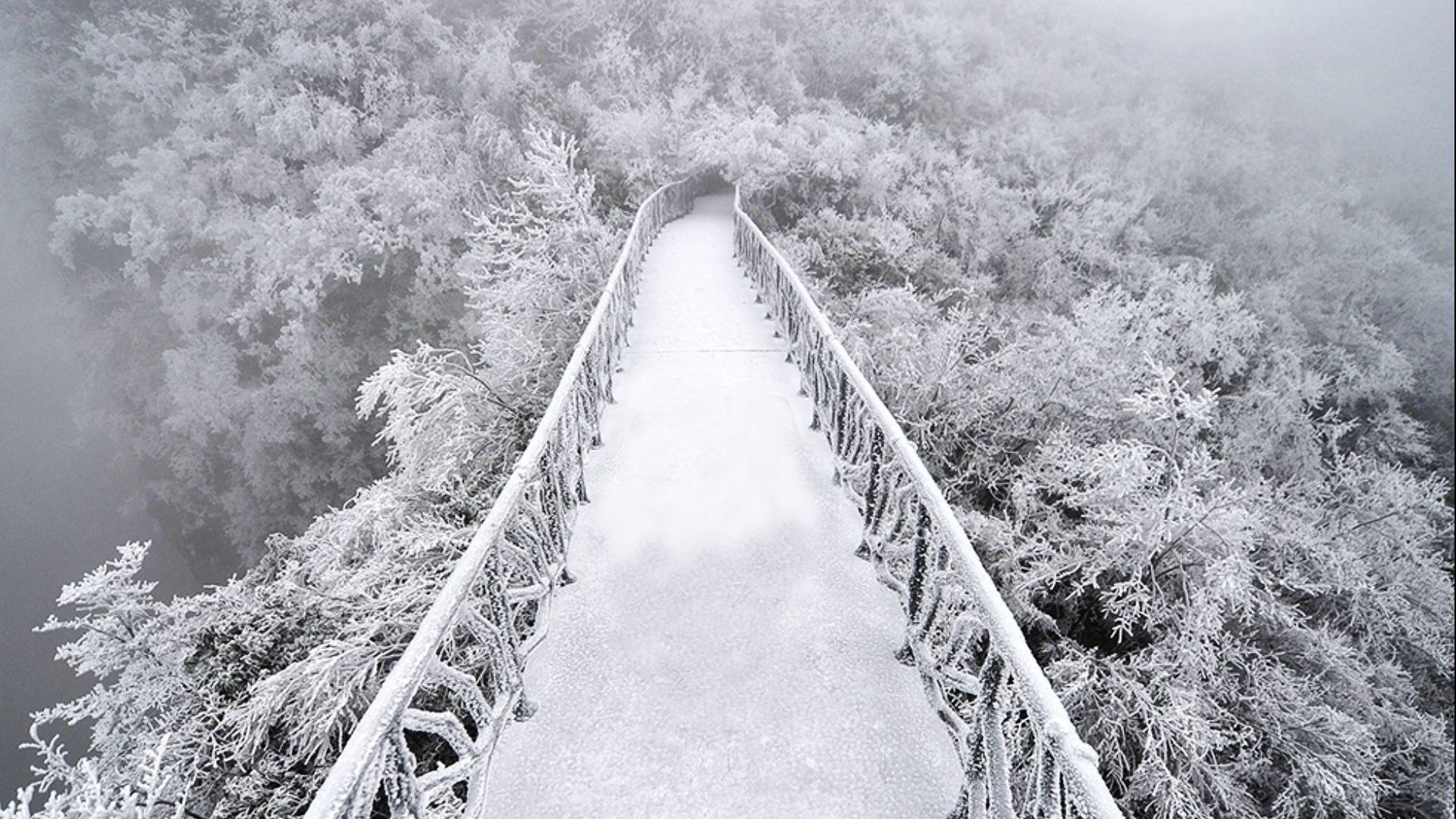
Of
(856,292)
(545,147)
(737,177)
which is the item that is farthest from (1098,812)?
(737,177)

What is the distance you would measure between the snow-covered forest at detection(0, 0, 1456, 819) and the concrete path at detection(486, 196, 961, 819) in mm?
2104

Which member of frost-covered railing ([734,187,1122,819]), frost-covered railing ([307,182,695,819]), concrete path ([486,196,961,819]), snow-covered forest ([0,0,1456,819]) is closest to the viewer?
frost-covered railing ([307,182,695,819])

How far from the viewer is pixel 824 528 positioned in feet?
14.7

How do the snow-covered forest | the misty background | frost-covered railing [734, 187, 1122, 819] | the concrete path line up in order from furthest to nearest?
the misty background < the snow-covered forest < the concrete path < frost-covered railing [734, 187, 1122, 819]

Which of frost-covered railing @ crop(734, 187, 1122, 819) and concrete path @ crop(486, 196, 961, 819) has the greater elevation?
frost-covered railing @ crop(734, 187, 1122, 819)

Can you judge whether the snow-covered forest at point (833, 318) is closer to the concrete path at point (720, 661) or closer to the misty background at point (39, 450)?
the misty background at point (39, 450)

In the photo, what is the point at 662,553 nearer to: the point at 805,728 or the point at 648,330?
the point at 805,728

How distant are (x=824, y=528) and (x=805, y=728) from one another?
1.67m

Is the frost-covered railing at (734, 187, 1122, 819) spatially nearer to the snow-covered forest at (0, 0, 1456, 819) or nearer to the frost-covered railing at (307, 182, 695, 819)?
the frost-covered railing at (307, 182, 695, 819)

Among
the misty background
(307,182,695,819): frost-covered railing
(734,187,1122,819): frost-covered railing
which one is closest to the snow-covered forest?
the misty background

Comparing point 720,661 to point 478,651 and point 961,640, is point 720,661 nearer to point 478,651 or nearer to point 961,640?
point 961,640

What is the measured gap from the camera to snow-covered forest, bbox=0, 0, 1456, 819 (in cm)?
706

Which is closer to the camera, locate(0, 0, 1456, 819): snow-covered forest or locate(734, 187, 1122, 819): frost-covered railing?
locate(734, 187, 1122, 819): frost-covered railing

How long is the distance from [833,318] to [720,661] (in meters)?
9.77
